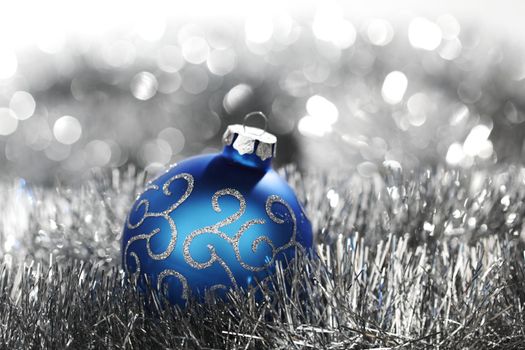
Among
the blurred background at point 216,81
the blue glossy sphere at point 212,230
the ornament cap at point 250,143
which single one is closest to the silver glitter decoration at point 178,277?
the blue glossy sphere at point 212,230

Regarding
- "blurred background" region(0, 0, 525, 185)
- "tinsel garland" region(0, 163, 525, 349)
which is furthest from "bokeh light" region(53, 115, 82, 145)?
"tinsel garland" region(0, 163, 525, 349)

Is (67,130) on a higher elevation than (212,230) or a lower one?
lower

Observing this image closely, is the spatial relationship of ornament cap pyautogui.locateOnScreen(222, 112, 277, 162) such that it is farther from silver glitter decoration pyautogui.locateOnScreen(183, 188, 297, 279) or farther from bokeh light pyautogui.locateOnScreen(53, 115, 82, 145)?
bokeh light pyautogui.locateOnScreen(53, 115, 82, 145)

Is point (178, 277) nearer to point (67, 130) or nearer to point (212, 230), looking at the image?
point (212, 230)

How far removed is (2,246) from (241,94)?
137 cm

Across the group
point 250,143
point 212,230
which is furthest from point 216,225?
point 250,143

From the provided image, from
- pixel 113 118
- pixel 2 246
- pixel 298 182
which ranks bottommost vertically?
pixel 113 118

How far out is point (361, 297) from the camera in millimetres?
Result: 792

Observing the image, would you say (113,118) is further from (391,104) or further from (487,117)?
(487,117)

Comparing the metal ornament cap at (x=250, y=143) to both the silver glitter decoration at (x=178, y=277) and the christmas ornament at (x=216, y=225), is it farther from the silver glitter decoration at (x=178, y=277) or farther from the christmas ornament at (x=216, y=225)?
the silver glitter decoration at (x=178, y=277)

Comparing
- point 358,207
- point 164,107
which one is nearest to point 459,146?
point 358,207

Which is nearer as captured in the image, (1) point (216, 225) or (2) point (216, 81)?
(1) point (216, 225)

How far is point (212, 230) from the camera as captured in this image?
852 mm

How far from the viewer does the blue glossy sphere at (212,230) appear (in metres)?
0.85
